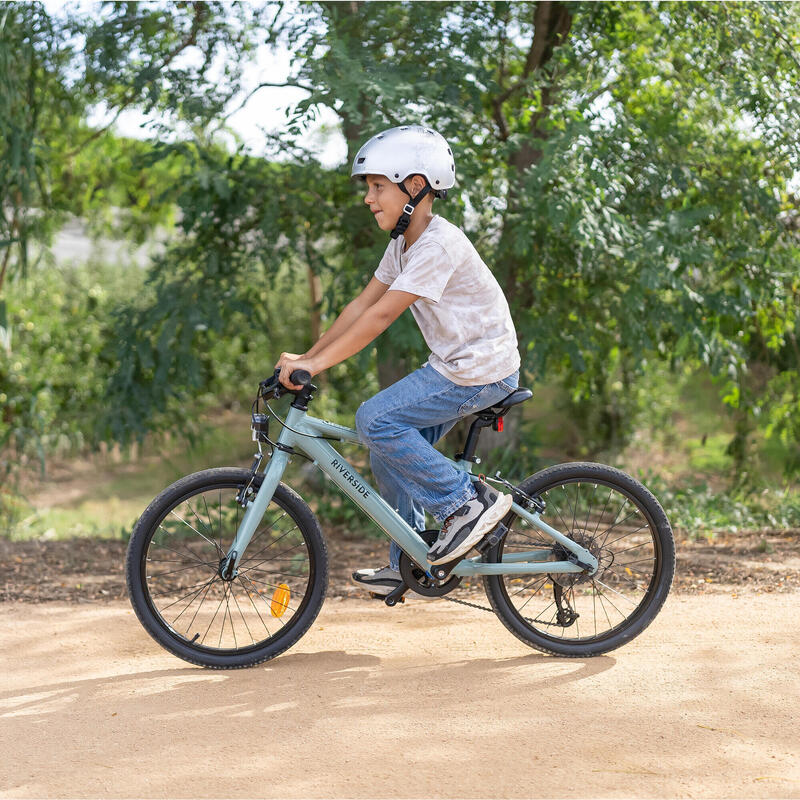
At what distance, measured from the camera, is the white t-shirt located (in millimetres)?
3246

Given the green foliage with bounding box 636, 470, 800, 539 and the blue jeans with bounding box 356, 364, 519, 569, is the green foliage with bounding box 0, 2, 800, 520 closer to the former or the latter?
the green foliage with bounding box 636, 470, 800, 539

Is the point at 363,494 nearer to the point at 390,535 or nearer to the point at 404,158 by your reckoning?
the point at 390,535

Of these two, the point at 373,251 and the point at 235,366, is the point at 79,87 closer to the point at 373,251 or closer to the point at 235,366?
the point at 373,251

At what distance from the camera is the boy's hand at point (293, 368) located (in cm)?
328

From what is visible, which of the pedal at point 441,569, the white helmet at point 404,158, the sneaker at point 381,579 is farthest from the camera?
the sneaker at point 381,579

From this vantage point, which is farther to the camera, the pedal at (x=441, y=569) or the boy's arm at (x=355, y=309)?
the boy's arm at (x=355, y=309)

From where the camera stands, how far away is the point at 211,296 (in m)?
6.23

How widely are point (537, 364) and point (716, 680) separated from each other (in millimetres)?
2864

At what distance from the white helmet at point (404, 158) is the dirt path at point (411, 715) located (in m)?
1.74

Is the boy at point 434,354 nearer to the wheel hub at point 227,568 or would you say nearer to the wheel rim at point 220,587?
the wheel rim at point 220,587

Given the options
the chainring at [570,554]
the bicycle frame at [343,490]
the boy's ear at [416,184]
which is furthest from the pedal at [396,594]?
the boy's ear at [416,184]

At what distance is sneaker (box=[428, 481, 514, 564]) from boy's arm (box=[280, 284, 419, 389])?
2.24ft

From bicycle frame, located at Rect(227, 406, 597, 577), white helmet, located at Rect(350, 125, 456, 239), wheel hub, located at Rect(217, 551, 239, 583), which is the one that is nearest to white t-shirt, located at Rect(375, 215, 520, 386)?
white helmet, located at Rect(350, 125, 456, 239)

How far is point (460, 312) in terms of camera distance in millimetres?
3371
